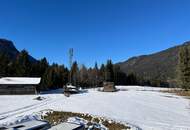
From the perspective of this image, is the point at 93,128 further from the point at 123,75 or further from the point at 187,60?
the point at 123,75

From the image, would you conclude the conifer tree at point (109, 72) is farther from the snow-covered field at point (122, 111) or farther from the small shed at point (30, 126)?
the small shed at point (30, 126)

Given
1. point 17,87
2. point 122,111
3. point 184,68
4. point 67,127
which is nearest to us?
point 67,127

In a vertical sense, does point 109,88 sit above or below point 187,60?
below

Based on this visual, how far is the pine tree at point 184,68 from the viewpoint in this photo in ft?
206

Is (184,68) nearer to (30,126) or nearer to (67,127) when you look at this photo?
(67,127)

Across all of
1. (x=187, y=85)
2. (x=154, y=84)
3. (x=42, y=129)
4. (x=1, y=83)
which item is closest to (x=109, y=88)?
(x=187, y=85)

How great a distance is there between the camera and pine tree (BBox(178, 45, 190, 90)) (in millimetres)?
62656

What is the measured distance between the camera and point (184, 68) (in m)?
63.5

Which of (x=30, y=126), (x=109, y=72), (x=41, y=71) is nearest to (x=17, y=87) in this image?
(x=41, y=71)

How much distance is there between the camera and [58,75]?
90.0 metres

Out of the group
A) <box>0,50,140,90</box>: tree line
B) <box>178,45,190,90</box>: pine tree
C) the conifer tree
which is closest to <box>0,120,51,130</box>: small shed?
<box>0,50,140,90</box>: tree line

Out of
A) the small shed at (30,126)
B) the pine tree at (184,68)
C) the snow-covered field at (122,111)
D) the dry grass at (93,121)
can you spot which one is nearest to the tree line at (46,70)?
the pine tree at (184,68)

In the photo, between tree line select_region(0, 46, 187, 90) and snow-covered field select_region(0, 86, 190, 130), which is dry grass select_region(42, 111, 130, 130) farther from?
tree line select_region(0, 46, 187, 90)

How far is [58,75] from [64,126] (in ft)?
250
